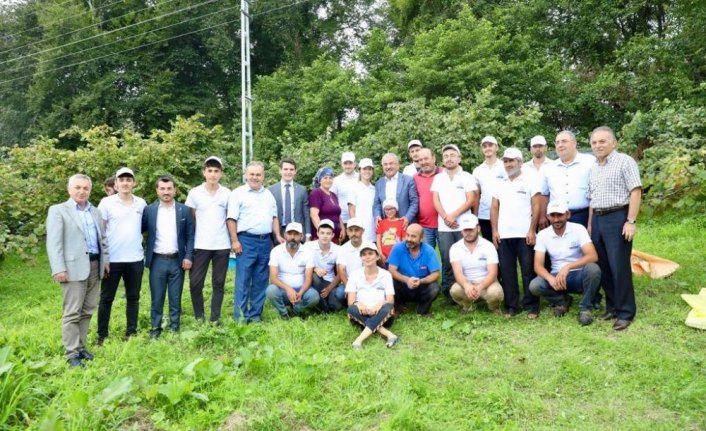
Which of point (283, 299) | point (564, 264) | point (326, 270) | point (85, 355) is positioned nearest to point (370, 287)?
point (326, 270)

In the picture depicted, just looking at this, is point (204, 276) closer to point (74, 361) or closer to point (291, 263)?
point (291, 263)

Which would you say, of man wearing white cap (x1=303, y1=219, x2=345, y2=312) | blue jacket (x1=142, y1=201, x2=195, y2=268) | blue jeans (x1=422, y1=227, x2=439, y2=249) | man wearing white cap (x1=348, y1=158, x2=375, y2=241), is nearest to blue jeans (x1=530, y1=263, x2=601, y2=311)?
blue jeans (x1=422, y1=227, x2=439, y2=249)

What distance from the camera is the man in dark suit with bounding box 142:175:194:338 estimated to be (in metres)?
5.29

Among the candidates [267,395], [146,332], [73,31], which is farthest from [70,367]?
[73,31]

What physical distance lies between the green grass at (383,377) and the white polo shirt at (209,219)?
0.83 m

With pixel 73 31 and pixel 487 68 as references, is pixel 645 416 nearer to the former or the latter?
pixel 487 68

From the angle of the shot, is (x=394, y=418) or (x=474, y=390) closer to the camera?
(x=394, y=418)

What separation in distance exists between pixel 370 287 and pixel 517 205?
170 cm

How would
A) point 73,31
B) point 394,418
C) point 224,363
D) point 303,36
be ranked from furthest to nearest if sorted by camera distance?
point 303,36 → point 73,31 → point 224,363 → point 394,418

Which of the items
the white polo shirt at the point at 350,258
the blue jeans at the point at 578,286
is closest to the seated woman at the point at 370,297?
the white polo shirt at the point at 350,258

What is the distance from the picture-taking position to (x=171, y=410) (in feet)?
11.9

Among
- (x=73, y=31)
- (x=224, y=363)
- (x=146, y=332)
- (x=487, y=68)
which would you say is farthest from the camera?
(x=73, y=31)

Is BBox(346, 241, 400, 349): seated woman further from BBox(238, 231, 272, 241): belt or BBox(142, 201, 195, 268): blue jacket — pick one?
BBox(142, 201, 195, 268): blue jacket

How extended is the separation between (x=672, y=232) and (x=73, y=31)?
2539 cm
